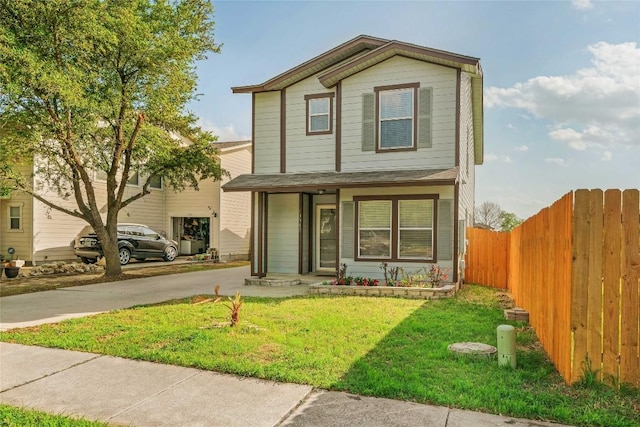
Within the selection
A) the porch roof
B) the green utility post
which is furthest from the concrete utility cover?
the porch roof

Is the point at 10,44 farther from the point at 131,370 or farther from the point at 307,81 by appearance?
the point at 131,370

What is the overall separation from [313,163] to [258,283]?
3835 mm

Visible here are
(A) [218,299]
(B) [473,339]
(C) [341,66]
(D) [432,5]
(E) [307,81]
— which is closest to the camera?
(B) [473,339]

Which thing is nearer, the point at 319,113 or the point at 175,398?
the point at 175,398

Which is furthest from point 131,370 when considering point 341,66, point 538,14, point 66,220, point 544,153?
point 544,153

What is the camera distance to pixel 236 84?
13773 millimetres

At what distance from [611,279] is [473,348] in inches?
68.5

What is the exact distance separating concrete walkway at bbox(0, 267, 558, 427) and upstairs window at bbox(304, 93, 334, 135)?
29.4ft

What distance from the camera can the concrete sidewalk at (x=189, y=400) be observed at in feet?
11.5

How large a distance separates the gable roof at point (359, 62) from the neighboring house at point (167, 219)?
338 inches

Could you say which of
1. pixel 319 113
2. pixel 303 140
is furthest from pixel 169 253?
pixel 319 113

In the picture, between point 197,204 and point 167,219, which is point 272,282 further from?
point 167,219

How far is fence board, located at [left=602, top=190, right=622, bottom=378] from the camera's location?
13.2ft

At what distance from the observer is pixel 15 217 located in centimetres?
1756
